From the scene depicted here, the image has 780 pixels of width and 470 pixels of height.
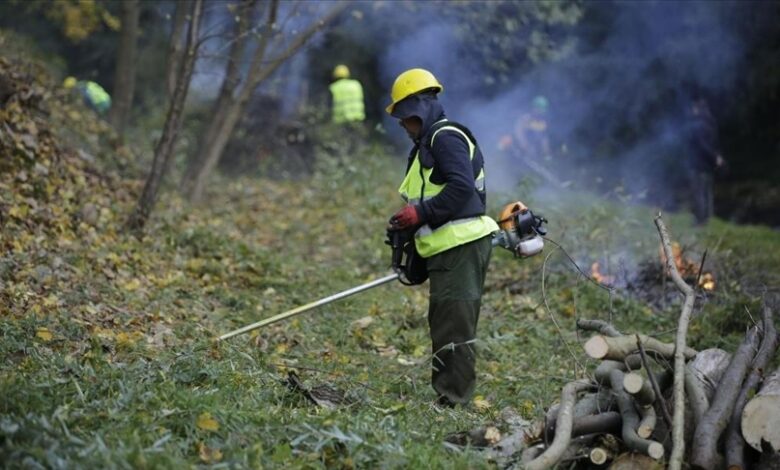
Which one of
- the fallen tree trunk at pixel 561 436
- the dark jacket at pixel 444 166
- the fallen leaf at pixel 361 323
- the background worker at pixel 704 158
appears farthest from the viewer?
the background worker at pixel 704 158

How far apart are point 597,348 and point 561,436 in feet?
1.53

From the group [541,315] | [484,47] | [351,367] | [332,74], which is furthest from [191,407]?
[332,74]

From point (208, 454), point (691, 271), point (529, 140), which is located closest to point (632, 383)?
point (208, 454)

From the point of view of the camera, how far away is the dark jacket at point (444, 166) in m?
5.39

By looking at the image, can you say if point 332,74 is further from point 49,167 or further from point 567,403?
point 567,403

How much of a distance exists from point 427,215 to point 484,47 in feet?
31.8

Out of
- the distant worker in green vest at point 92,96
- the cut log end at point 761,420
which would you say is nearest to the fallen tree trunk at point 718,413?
the cut log end at point 761,420

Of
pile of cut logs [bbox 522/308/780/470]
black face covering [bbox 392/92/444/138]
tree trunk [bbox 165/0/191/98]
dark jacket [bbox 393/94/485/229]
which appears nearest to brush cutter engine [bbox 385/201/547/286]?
dark jacket [bbox 393/94/485/229]

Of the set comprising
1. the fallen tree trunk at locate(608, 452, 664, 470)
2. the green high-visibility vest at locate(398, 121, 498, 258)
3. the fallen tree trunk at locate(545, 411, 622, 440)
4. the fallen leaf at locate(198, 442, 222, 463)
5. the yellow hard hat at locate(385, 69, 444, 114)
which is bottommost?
the fallen tree trunk at locate(608, 452, 664, 470)

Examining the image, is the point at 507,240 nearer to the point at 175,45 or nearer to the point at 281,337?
the point at 281,337

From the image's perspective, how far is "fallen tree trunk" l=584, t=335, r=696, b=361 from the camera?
4242 millimetres

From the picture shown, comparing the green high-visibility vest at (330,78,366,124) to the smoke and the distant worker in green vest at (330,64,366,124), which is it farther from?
the smoke

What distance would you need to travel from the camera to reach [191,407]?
13.2ft

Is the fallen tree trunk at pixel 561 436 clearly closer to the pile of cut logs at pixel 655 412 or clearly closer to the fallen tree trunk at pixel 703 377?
the pile of cut logs at pixel 655 412
